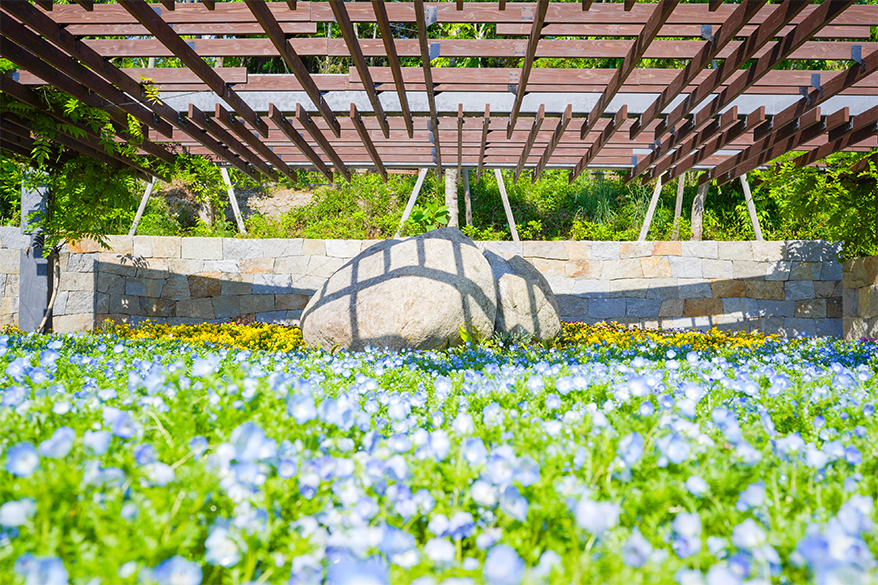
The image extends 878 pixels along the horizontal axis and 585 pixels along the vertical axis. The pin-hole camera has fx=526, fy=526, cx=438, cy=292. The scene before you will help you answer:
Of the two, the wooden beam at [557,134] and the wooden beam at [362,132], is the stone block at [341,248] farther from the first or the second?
the wooden beam at [557,134]

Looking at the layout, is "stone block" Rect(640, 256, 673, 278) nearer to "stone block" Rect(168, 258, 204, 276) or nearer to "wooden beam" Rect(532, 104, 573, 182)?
"wooden beam" Rect(532, 104, 573, 182)

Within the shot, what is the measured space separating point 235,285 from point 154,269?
119cm

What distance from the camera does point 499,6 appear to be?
348cm

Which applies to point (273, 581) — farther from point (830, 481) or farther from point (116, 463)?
point (830, 481)

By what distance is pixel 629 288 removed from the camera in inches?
326

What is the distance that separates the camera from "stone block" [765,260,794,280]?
8.02 metres

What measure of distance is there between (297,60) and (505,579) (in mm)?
3628

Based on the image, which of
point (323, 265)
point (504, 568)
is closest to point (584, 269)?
point (323, 265)

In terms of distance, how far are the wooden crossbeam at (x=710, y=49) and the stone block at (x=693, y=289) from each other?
4437mm

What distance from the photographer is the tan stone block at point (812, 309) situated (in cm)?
787

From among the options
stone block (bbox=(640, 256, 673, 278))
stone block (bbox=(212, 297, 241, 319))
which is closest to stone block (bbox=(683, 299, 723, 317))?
stone block (bbox=(640, 256, 673, 278))

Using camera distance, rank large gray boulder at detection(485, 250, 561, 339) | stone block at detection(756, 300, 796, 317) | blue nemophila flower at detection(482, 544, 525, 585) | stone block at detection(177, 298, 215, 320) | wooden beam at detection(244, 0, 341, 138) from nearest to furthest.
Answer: blue nemophila flower at detection(482, 544, 525, 585), wooden beam at detection(244, 0, 341, 138), large gray boulder at detection(485, 250, 561, 339), stone block at detection(756, 300, 796, 317), stone block at detection(177, 298, 215, 320)

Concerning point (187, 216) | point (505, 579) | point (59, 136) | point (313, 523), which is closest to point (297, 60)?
point (59, 136)

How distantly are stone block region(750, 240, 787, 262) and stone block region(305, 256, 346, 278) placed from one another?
6.40 meters
